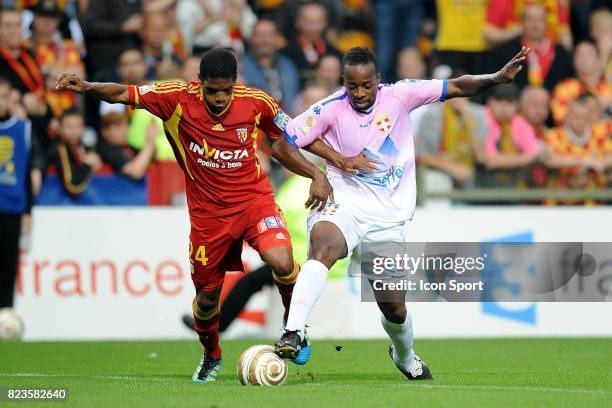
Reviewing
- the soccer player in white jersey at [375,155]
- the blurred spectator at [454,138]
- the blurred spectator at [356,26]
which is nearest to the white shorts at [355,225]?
the soccer player in white jersey at [375,155]

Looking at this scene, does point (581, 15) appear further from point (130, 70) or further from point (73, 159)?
point (73, 159)

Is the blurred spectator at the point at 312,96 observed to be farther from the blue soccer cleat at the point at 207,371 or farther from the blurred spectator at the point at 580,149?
the blue soccer cleat at the point at 207,371

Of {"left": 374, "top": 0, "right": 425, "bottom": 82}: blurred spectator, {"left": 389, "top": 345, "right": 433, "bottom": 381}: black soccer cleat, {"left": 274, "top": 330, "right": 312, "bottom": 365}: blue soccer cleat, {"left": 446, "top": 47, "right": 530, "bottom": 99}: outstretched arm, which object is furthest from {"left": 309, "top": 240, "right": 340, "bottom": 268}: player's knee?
{"left": 374, "top": 0, "right": 425, "bottom": 82}: blurred spectator

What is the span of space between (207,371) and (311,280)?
1389mm

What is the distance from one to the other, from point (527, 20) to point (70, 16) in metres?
6.29

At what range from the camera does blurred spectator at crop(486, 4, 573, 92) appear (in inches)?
689

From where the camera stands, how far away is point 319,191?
30.1ft

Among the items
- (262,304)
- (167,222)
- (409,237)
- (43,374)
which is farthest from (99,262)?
(43,374)

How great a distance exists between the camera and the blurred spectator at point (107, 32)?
1722 cm

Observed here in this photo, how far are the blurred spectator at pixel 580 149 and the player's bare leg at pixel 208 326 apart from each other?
6.89 m

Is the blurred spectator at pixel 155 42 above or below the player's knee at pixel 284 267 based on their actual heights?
above

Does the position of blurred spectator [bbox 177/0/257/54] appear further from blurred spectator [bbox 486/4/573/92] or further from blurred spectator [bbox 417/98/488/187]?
blurred spectator [bbox 486/4/573/92]

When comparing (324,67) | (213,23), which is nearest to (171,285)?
(324,67)

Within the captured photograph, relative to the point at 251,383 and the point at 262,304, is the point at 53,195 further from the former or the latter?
the point at 251,383
